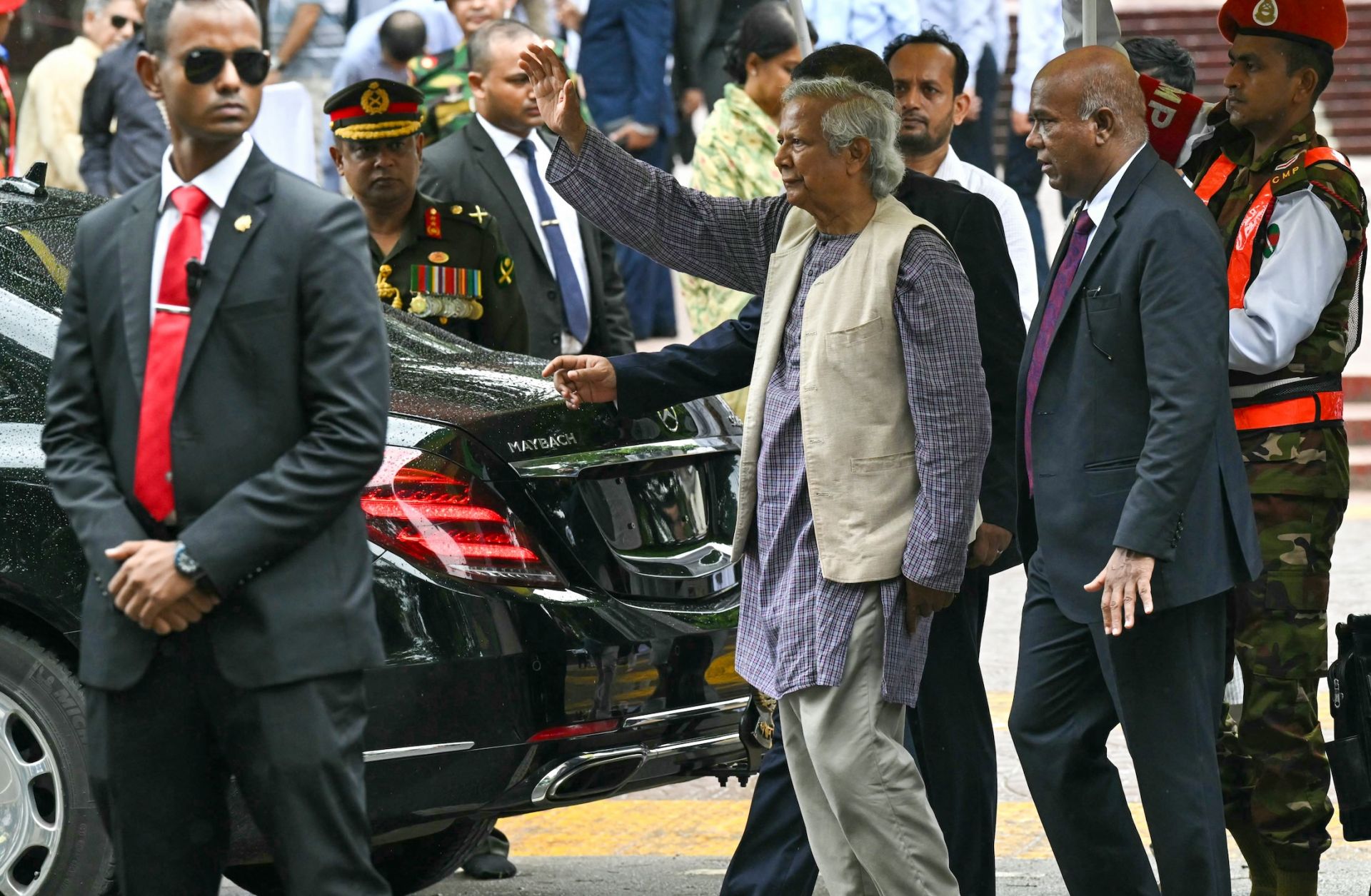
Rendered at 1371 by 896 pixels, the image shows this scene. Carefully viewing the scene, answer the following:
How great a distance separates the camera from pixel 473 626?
4008 mm

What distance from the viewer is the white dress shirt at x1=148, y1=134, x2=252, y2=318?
10.1 ft

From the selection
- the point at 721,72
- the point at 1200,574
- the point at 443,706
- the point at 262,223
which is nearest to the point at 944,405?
the point at 1200,574

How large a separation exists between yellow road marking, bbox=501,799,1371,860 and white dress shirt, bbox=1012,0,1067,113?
6.04 m

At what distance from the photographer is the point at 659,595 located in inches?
171

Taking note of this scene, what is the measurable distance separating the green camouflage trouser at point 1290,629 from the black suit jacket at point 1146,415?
50 cm

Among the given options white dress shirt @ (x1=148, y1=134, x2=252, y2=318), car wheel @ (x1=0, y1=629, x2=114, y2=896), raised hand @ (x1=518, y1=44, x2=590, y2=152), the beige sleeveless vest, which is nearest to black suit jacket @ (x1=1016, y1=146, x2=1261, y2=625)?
the beige sleeveless vest

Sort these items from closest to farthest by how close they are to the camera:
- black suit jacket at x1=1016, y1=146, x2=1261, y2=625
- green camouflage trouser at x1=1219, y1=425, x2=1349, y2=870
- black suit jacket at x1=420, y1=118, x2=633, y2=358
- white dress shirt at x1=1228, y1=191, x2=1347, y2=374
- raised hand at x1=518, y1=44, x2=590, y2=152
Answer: black suit jacket at x1=1016, y1=146, x2=1261, y2=625 → raised hand at x1=518, y1=44, x2=590, y2=152 → white dress shirt at x1=1228, y1=191, x2=1347, y2=374 → green camouflage trouser at x1=1219, y1=425, x2=1349, y2=870 → black suit jacket at x1=420, y1=118, x2=633, y2=358

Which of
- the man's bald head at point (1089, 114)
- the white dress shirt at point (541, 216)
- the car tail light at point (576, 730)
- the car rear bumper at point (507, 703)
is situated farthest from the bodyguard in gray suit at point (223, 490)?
the white dress shirt at point (541, 216)

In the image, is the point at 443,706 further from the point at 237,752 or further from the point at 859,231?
the point at 859,231

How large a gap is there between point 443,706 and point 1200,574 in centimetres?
152

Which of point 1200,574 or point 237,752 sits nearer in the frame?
point 237,752

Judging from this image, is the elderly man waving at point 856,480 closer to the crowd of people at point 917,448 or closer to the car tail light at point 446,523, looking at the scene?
the crowd of people at point 917,448

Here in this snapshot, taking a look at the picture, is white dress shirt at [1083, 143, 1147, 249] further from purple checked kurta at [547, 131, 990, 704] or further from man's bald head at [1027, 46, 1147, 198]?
purple checked kurta at [547, 131, 990, 704]

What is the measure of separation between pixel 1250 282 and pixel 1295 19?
618 millimetres
